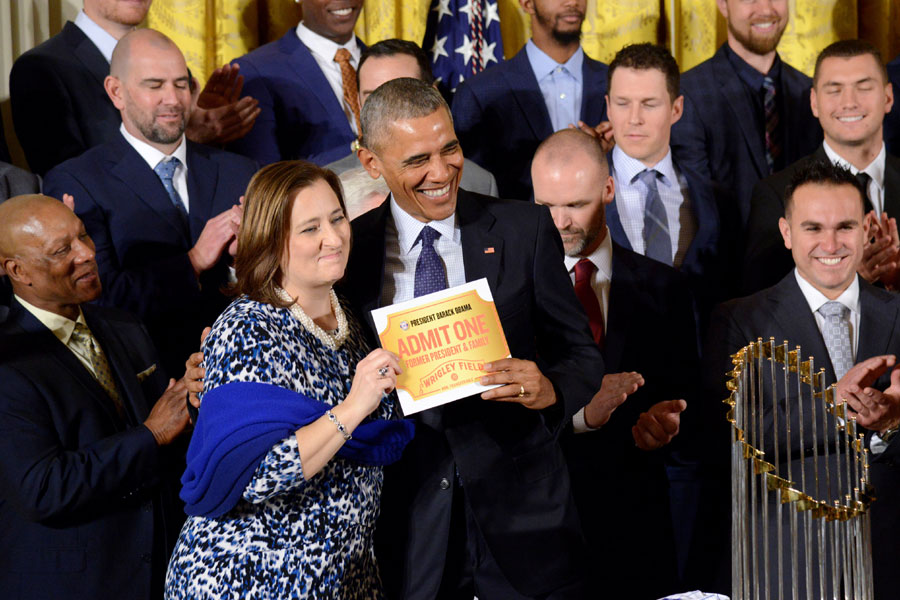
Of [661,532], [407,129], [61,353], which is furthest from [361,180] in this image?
[661,532]

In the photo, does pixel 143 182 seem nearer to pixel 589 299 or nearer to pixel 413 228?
pixel 413 228

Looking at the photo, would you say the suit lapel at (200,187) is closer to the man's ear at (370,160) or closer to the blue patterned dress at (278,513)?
the man's ear at (370,160)

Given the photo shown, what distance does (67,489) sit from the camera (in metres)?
2.96

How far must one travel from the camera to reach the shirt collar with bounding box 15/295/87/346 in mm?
3232

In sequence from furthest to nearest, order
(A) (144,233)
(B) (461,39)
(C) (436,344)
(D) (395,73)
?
1. (B) (461,39)
2. (D) (395,73)
3. (A) (144,233)
4. (C) (436,344)

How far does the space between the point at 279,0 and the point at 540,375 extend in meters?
3.21

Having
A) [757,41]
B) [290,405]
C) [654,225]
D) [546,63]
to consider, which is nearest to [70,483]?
[290,405]

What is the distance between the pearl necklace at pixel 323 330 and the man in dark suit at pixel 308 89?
174 centimetres

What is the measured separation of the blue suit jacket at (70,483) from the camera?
2.97 metres

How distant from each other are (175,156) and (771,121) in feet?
8.29

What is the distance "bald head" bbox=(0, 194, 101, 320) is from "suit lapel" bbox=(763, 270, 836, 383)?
6.99 ft

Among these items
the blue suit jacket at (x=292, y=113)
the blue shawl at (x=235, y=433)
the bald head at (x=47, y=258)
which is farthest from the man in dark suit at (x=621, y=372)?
the bald head at (x=47, y=258)

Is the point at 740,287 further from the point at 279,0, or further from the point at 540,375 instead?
the point at 279,0

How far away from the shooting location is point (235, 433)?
2.31 metres
